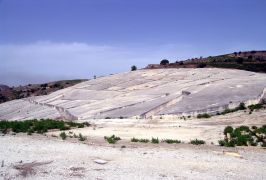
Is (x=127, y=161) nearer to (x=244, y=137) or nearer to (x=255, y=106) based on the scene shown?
(x=244, y=137)

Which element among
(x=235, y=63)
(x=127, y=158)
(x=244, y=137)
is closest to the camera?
(x=127, y=158)

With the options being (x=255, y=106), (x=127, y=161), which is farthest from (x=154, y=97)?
(x=127, y=161)

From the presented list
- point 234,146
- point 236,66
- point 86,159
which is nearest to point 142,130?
point 234,146

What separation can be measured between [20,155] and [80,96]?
24138 mm

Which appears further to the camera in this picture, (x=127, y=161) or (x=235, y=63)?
(x=235, y=63)

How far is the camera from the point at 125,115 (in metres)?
24.8

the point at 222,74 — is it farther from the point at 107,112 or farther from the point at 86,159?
the point at 86,159

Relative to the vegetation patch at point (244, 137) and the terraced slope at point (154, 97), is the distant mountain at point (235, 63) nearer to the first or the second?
the terraced slope at point (154, 97)

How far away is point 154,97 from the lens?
97.9 feet

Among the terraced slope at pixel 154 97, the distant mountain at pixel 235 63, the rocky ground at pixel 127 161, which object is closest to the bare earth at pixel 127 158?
the rocky ground at pixel 127 161

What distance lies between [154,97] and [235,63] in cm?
2579

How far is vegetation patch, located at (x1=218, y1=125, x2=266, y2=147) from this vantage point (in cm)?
1415

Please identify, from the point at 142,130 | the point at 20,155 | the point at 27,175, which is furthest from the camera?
the point at 142,130

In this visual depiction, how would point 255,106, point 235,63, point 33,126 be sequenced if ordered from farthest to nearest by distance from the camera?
1. point 235,63
2. point 255,106
3. point 33,126
